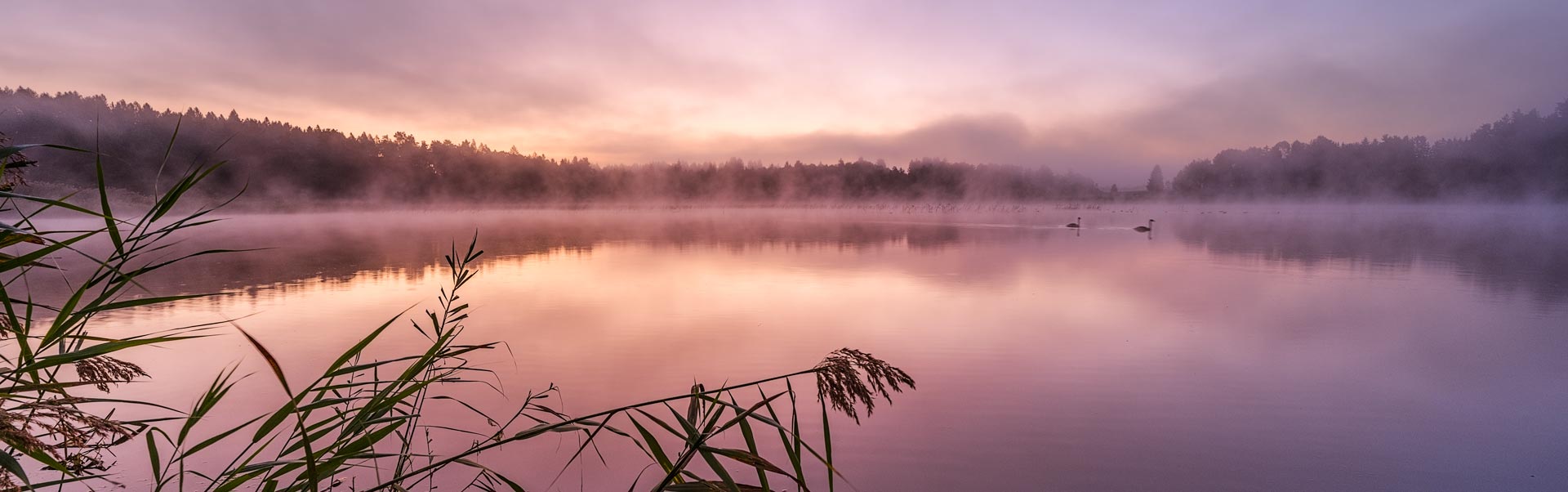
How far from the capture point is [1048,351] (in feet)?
24.3

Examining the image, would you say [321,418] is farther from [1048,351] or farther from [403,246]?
[403,246]

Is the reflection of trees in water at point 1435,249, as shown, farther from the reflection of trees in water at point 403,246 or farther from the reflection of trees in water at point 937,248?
the reflection of trees in water at point 403,246

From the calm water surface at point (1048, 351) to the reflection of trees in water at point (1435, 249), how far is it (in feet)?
0.75

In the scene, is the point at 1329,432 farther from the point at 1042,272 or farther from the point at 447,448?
the point at 1042,272

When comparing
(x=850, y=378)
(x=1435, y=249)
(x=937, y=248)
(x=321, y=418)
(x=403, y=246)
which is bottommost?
(x=321, y=418)

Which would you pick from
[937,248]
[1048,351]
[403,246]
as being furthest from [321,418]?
[403,246]

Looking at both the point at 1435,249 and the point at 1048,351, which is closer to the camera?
the point at 1048,351

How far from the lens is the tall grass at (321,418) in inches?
61.5

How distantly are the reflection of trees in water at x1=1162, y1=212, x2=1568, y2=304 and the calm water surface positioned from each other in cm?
23

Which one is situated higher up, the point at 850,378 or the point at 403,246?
the point at 850,378

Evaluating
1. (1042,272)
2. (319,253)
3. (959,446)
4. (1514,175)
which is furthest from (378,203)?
(1514,175)

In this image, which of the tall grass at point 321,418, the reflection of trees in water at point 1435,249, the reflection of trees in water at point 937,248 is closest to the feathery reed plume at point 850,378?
the tall grass at point 321,418

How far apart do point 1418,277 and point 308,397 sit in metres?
18.6

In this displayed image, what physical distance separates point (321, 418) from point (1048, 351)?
22.7 feet
